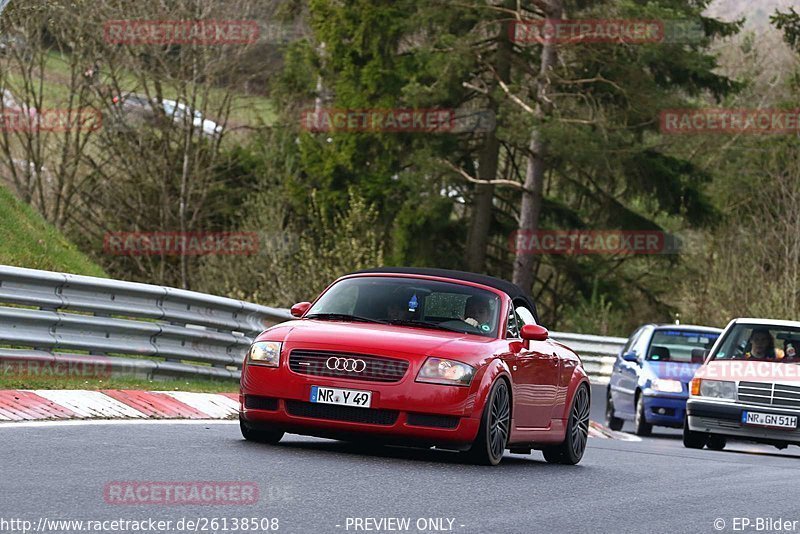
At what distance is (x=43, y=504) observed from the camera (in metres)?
7.73

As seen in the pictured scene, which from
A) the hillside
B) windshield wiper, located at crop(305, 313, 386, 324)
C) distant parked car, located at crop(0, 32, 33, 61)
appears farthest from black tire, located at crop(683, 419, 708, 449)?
distant parked car, located at crop(0, 32, 33, 61)

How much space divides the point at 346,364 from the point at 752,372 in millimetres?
8435

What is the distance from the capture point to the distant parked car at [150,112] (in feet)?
134

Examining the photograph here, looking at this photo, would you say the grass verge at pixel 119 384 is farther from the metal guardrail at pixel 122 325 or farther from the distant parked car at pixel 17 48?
the distant parked car at pixel 17 48

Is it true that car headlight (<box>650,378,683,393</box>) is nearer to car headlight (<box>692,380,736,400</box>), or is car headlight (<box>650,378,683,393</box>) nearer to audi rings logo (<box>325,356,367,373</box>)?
car headlight (<box>692,380,736,400</box>)

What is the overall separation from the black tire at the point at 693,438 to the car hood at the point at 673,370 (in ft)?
11.1

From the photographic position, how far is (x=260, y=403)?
11.5 m

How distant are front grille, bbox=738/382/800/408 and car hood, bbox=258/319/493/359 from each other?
706cm

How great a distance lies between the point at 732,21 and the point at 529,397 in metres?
30.0

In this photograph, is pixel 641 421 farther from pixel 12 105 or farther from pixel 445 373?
pixel 12 105

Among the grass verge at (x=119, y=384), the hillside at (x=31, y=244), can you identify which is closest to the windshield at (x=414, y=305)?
the grass verge at (x=119, y=384)

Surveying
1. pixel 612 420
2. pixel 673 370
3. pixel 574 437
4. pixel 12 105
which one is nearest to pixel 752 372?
pixel 673 370

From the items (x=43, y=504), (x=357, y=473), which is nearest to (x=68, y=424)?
(x=357, y=473)

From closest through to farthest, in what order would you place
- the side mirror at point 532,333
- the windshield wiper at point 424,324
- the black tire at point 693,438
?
1. the windshield wiper at point 424,324
2. the side mirror at point 532,333
3. the black tire at point 693,438
